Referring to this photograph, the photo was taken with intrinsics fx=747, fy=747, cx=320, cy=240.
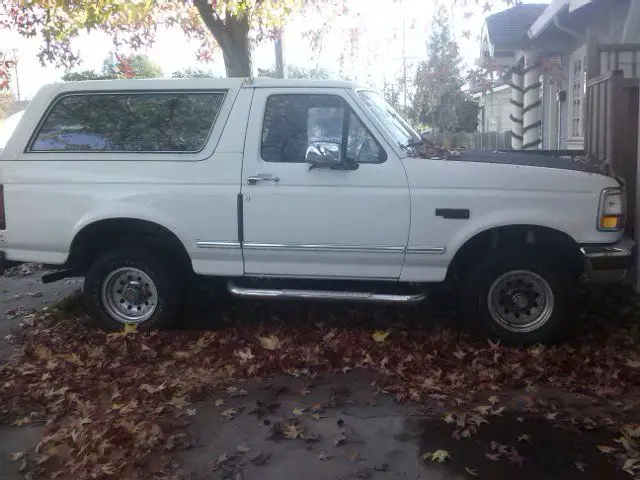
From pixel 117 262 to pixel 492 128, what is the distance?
29930 mm

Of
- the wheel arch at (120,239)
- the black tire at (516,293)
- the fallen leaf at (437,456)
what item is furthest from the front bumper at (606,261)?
the wheel arch at (120,239)

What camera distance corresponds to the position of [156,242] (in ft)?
21.3

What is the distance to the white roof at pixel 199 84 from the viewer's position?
6.23 m

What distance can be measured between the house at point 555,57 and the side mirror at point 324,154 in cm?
462

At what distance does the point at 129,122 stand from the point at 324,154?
1.82 metres

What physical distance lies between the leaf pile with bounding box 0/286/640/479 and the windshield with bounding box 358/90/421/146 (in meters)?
1.66

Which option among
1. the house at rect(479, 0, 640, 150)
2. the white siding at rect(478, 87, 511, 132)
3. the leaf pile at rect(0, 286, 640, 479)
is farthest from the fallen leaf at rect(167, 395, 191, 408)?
the white siding at rect(478, 87, 511, 132)

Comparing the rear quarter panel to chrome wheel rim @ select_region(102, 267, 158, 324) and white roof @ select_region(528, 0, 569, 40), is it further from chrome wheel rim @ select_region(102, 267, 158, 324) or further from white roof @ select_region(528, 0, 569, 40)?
white roof @ select_region(528, 0, 569, 40)

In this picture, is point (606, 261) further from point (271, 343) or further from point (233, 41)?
point (233, 41)

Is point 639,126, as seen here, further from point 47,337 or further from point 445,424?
point 47,337

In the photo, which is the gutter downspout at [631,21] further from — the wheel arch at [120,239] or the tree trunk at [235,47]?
the wheel arch at [120,239]

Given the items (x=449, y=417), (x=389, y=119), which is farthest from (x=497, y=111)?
(x=449, y=417)

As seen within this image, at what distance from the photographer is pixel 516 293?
5.97 m

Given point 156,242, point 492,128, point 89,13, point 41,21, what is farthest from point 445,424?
point 492,128
